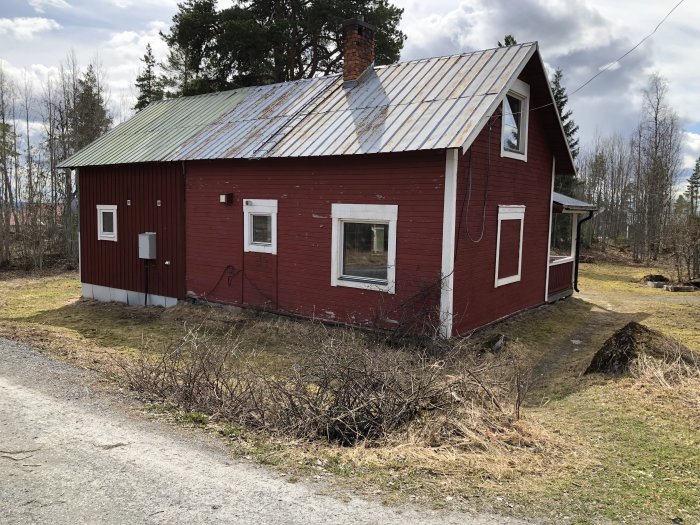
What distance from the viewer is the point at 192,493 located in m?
4.14

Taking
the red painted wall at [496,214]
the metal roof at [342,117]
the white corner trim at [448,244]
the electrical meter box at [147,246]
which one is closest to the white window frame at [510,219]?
the red painted wall at [496,214]

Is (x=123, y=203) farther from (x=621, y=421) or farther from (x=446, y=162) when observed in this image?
(x=621, y=421)

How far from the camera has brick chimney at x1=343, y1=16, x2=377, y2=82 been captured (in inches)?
519

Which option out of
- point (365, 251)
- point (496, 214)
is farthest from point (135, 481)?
point (496, 214)

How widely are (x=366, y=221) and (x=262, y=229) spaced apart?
9.42ft

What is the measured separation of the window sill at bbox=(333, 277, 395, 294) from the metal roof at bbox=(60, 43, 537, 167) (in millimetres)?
2470

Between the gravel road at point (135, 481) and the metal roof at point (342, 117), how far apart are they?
20.4 ft

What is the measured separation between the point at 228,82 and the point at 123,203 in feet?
41.5

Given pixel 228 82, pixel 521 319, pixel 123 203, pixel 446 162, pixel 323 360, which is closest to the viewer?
pixel 323 360

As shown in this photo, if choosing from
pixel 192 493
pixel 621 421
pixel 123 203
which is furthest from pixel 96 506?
pixel 123 203

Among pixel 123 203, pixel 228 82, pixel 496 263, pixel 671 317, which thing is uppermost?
pixel 228 82

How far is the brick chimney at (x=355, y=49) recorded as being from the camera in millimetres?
13188

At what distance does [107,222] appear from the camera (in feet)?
51.6

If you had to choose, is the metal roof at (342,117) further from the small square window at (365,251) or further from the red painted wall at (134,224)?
the small square window at (365,251)
